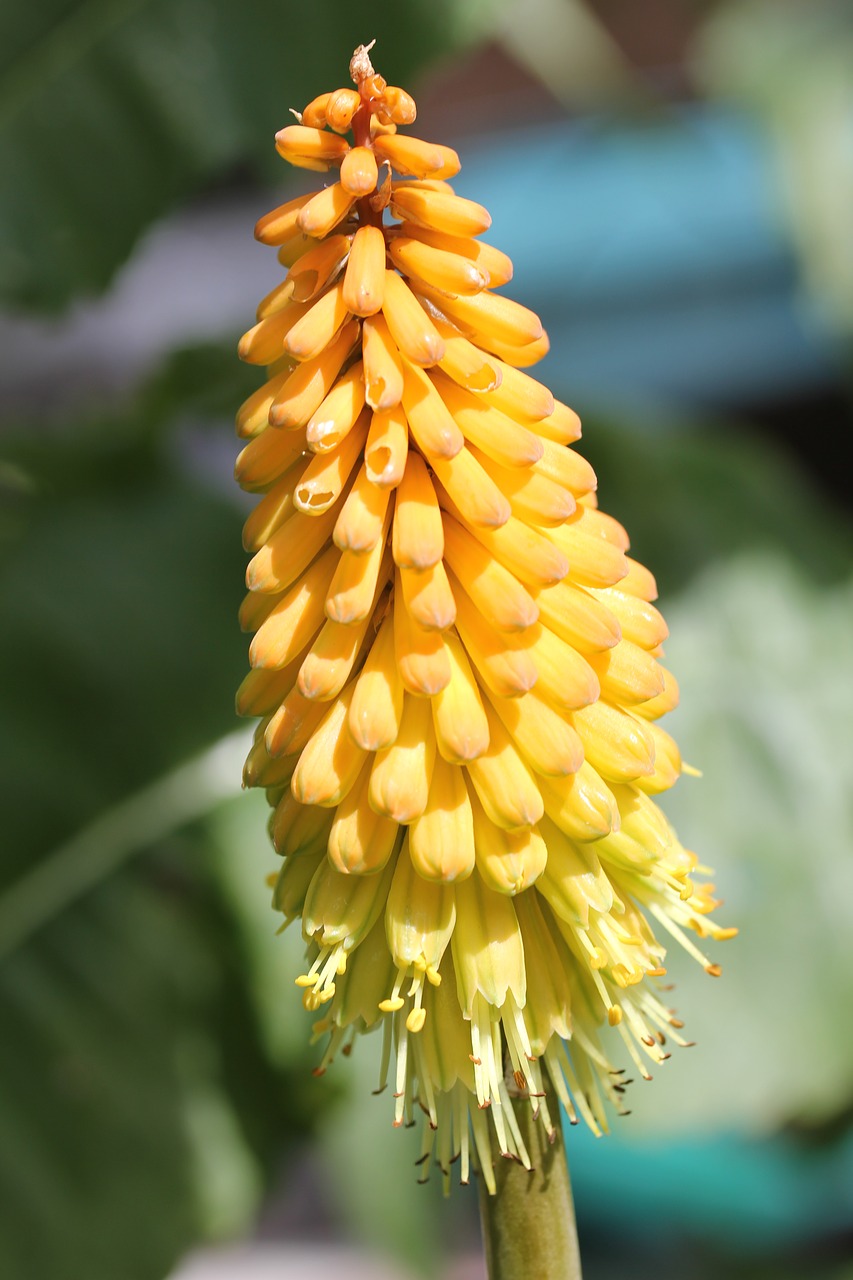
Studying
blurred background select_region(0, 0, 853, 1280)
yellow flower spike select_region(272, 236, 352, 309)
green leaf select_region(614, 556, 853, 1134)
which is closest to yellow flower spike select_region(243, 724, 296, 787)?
yellow flower spike select_region(272, 236, 352, 309)

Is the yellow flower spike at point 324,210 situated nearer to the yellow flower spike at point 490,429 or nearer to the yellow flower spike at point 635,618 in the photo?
the yellow flower spike at point 490,429

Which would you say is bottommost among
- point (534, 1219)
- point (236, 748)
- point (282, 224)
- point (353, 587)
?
point (534, 1219)

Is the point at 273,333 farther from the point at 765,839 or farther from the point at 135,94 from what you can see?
the point at 765,839

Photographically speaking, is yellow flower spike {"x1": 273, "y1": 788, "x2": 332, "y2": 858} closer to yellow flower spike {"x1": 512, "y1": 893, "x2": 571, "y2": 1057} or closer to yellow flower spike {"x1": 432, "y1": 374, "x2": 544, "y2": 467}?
yellow flower spike {"x1": 512, "y1": 893, "x2": 571, "y2": 1057}

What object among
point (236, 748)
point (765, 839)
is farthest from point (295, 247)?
point (765, 839)

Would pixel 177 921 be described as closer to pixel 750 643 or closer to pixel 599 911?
pixel 750 643

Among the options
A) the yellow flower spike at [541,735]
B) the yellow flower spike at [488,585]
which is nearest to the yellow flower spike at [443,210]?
the yellow flower spike at [488,585]

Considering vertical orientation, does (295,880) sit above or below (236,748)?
below
